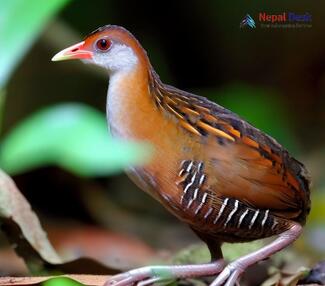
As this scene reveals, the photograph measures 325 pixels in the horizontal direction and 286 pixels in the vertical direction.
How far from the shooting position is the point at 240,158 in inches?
70.2

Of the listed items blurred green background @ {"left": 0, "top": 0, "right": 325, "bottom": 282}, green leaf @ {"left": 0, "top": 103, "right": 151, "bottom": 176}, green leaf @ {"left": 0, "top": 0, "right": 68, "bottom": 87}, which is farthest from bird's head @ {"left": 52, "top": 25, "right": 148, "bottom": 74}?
green leaf @ {"left": 0, "top": 103, "right": 151, "bottom": 176}

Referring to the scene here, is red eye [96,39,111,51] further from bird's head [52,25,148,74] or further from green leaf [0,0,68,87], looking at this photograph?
green leaf [0,0,68,87]

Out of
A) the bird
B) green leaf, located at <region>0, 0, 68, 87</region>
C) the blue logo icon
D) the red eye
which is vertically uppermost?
the blue logo icon

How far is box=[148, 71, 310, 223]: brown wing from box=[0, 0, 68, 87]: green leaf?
69 cm

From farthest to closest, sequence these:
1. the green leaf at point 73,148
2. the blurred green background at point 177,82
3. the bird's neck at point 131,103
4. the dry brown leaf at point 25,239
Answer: the blurred green background at point 177,82, the dry brown leaf at point 25,239, the bird's neck at point 131,103, the green leaf at point 73,148

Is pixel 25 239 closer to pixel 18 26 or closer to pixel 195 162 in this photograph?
pixel 195 162

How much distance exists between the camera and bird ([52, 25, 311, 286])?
5.71 ft

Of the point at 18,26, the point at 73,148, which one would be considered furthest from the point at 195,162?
the point at 73,148

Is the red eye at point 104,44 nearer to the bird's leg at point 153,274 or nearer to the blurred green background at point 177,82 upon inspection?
the blurred green background at point 177,82

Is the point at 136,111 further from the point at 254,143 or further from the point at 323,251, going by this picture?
the point at 323,251

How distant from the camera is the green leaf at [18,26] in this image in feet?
3.58

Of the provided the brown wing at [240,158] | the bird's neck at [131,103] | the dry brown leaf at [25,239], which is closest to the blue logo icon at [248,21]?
the brown wing at [240,158]

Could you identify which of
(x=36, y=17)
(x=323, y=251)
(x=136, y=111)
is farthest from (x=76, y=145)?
(x=323, y=251)

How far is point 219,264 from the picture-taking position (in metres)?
1.91
